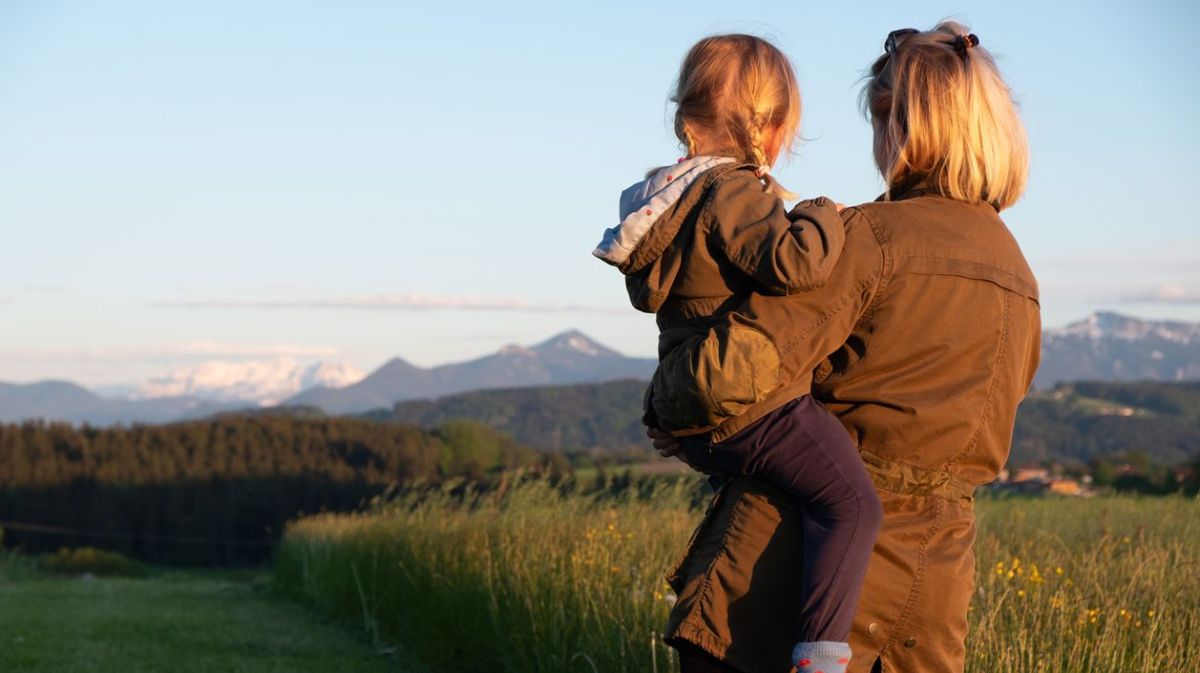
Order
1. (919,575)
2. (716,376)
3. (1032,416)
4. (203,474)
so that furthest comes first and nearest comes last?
(1032,416)
(203,474)
(919,575)
(716,376)

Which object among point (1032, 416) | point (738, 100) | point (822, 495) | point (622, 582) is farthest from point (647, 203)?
point (1032, 416)

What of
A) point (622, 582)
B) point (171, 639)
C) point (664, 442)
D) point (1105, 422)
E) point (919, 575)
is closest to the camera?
point (919, 575)

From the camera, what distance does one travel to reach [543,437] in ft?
436

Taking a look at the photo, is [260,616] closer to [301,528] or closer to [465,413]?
[301,528]

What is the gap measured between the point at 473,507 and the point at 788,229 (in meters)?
8.67

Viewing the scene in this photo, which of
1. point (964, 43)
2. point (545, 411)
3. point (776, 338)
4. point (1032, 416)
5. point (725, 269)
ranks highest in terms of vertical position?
point (964, 43)

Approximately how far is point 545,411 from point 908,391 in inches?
5466

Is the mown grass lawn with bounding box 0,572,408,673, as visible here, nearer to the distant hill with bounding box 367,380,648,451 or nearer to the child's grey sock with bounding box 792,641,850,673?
the child's grey sock with bounding box 792,641,850,673

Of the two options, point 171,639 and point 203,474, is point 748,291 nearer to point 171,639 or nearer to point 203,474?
point 171,639

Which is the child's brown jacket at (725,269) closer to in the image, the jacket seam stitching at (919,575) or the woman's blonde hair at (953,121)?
the woman's blonde hair at (953,121)

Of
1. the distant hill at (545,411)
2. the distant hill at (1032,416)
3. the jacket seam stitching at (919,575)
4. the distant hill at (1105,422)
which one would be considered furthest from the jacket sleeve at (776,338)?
the distant hill at (545,411)

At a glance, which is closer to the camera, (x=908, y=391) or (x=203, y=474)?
(x=908, y=391)

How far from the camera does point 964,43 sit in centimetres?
243

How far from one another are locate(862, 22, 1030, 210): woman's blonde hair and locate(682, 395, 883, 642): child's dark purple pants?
51 centimetres
